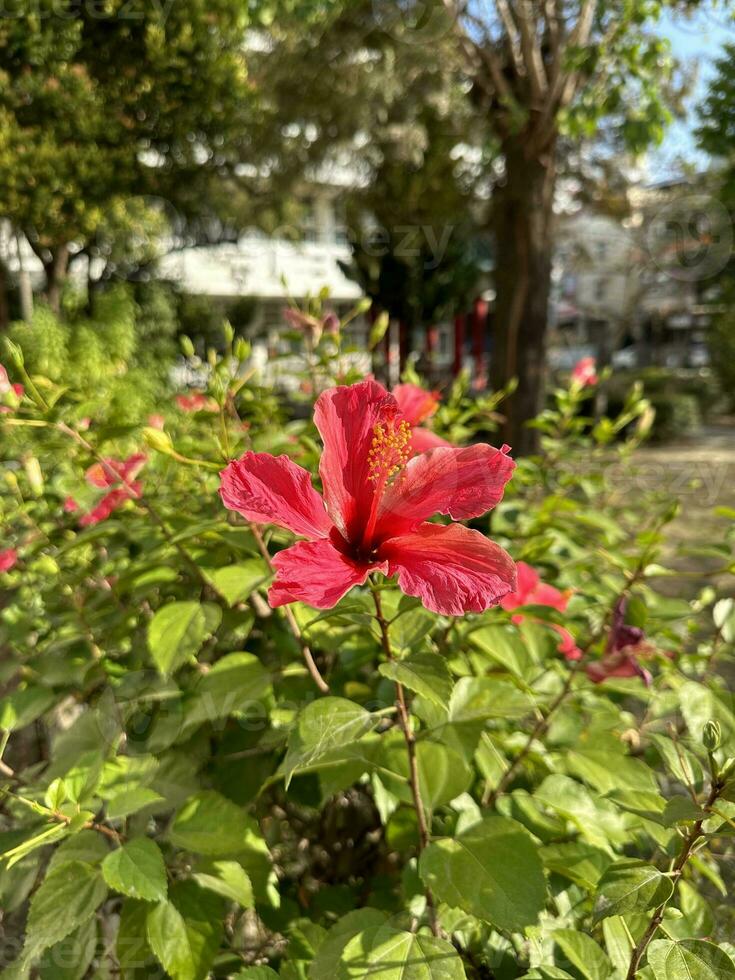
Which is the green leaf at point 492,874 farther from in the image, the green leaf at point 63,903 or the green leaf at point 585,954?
the green leaf at point 63,903

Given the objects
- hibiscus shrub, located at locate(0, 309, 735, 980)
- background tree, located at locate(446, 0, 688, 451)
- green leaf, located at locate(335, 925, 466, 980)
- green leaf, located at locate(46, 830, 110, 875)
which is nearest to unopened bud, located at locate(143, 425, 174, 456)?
hibiscus shrub, located at locate(0, 309, 735, 980)

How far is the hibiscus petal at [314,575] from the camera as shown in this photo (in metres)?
0.43

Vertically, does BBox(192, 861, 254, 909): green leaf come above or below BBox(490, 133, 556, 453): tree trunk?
below

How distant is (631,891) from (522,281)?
3.45 meters

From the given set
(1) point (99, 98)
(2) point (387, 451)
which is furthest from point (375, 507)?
(1) point (99, 98)

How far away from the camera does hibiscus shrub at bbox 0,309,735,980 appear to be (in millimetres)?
484

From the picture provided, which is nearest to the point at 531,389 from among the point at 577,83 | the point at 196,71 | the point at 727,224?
the point at 577,83

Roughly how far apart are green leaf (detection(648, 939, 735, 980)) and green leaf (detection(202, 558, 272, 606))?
41cm

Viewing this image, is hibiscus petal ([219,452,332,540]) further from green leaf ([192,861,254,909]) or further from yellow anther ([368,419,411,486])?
green leaf ([192,861,254,909])

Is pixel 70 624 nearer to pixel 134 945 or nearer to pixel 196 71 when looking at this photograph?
pixel 134 945

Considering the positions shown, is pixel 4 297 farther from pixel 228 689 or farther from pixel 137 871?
pixel 137 871

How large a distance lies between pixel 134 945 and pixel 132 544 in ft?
1.69

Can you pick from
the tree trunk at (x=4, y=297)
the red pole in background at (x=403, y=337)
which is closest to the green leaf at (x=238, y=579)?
the tree trunk at (x=4, y=297)

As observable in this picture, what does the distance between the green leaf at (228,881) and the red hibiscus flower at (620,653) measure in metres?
0.40
